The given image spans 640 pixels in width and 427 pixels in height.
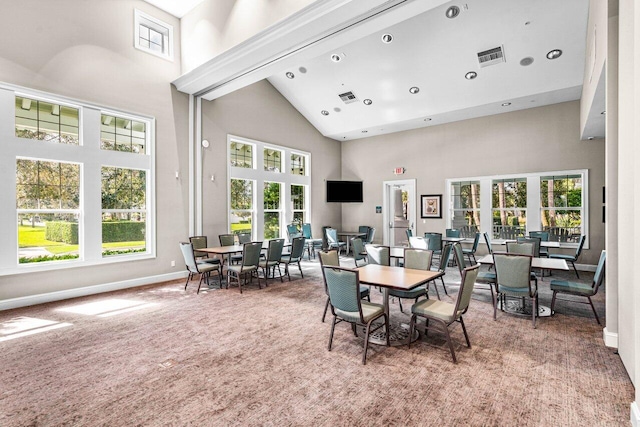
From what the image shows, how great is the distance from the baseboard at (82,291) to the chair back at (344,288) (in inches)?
187

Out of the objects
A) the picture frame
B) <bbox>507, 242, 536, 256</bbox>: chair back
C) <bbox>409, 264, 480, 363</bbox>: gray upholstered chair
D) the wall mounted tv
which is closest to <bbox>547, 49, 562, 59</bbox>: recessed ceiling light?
<bbox>507, 242, 536, 256</bbox>: chair back

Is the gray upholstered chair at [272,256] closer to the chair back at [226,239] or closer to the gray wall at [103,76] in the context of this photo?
the chair back at [226,239]

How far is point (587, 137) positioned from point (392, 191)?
4974mm

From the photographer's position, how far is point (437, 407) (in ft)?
7.63

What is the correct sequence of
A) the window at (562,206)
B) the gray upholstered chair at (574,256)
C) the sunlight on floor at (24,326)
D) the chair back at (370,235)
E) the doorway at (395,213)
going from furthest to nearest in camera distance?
the doorway at (395,213) < the chair back at (370,235) < the window at (562,206) < the gray upholstered chair at (574,256) < the sunlight on floor at (24,326)

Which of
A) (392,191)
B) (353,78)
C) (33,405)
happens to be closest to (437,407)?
(33,405)

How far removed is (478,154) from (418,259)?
5.66 metres

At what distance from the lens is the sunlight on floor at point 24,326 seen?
3.80 m

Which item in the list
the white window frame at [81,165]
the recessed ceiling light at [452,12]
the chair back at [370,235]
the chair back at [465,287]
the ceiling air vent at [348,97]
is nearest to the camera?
Answer: the chair back at [465,287]

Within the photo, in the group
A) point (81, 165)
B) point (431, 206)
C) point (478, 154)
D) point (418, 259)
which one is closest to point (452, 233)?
point (431, 206)

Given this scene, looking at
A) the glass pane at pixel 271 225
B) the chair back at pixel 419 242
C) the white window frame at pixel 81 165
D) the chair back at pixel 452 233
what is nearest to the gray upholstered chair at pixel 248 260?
the white window frame at pixel 81 165

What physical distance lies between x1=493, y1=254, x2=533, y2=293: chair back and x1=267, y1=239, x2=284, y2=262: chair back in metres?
3.85

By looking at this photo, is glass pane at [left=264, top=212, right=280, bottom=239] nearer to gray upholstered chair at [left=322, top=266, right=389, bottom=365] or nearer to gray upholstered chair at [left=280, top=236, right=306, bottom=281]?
gray upholstered chair at [left=280, top=236, right=306, bottom=281]

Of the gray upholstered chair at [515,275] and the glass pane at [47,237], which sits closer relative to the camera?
the gray upholstered chair at [515,275]
